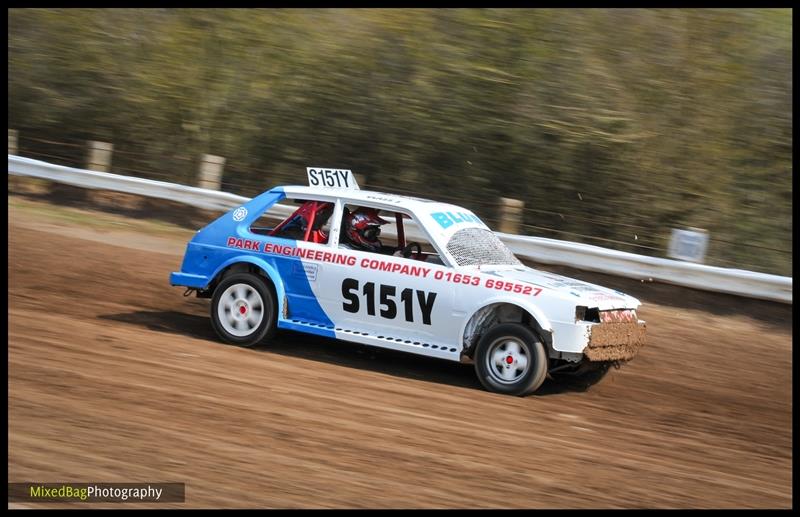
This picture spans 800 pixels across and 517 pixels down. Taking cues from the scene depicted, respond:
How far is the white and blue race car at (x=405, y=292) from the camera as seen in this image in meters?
7.93

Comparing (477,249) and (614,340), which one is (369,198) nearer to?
(477,249)

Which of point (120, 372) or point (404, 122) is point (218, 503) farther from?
point (404, 122)

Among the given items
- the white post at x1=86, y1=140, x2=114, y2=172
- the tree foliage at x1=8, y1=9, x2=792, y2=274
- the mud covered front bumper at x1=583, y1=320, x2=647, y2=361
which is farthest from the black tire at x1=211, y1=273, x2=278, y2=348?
the white post at x1=86, y1=140, x2=114, y2=172

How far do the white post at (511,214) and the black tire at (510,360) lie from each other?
6.04m

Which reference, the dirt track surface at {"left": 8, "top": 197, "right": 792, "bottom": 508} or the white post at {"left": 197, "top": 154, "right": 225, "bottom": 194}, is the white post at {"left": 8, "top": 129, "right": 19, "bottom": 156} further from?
the dirt track surface at {"left": 8, "top": 197, "right": 792, "bottom": 508}

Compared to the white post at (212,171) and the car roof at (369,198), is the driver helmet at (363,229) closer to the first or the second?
the car roof at (369,198)

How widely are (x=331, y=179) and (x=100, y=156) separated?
911cm

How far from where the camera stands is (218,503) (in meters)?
4.92

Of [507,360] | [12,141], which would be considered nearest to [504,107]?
[507,360]

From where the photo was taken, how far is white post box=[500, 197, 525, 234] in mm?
13883

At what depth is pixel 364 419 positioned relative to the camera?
6719mm

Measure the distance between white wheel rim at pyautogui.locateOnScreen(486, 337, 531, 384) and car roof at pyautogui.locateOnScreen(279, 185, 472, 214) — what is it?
1517 millimetres
